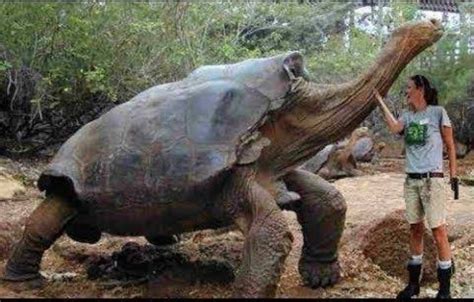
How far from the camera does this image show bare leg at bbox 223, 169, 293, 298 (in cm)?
395

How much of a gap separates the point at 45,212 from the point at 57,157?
14.0 inches

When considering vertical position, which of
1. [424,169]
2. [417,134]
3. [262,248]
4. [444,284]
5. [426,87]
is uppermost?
[426,87]

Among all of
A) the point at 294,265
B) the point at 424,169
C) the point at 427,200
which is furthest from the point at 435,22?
the point at 294,265

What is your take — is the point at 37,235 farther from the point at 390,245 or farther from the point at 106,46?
the point at 106,46

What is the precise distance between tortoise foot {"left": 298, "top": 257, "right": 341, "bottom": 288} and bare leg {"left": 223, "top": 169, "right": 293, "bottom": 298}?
691 millimetres

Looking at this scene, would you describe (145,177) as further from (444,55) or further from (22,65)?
(444,55)

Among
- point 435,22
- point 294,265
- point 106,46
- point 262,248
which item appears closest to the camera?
point 262,248

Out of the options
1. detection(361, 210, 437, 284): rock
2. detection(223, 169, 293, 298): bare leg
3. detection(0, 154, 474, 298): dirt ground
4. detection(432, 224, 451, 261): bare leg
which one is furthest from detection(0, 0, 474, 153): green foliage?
detection(432, 224, 451, 261): bare leg

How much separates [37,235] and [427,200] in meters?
2.40

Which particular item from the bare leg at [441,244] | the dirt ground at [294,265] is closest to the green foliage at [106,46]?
the dirt ground at [294,265]

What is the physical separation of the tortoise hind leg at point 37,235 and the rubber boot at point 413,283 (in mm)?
2085

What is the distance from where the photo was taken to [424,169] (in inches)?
172

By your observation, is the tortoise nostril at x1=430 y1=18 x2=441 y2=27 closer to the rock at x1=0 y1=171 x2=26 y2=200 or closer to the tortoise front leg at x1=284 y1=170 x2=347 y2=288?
the tortoise front leg at x1=284 y1=170 x2=347 y2=288

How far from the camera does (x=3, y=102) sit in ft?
36.1
